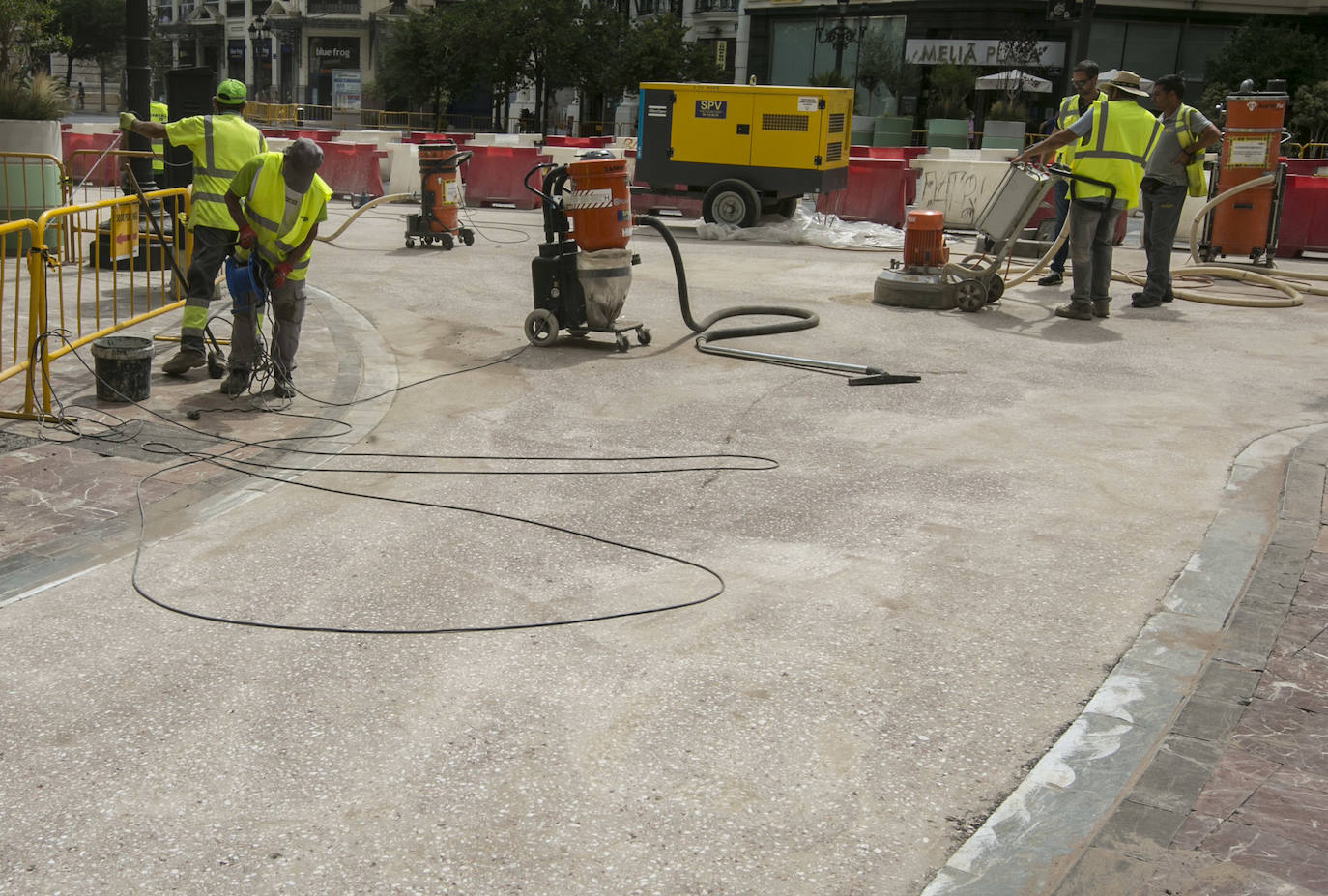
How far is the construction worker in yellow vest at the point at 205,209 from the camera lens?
8.42 m

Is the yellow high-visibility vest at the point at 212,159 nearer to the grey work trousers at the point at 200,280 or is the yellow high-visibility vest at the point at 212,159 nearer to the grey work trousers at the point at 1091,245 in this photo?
the grey work trousers at the point at 200,280

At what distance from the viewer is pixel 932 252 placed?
12109 mm

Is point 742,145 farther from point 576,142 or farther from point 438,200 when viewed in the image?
point 576,142

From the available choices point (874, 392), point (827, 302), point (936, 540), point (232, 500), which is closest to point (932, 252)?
point (827, 302)

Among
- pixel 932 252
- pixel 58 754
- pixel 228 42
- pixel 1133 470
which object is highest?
pixel 228 42

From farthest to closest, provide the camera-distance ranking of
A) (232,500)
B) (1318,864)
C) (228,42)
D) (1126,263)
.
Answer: (228,42)
(1126,263)
(232,500)
(1318,864)

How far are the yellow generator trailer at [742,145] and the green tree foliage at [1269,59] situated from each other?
80.8 feet

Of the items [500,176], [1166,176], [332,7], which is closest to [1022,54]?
[500,176]

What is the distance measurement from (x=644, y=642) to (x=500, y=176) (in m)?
19.7

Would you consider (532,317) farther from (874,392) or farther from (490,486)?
(490,486)

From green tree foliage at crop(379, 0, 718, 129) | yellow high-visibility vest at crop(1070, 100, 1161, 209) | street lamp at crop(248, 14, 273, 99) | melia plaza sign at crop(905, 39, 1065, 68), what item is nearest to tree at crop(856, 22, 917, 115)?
melia plaza sign at crop(905, 39, 1065, 68)

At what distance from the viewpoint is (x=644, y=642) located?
15.0 ft

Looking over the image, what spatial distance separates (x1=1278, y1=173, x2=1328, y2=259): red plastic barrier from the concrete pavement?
34.6 ft

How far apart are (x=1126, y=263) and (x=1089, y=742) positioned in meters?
13.4
